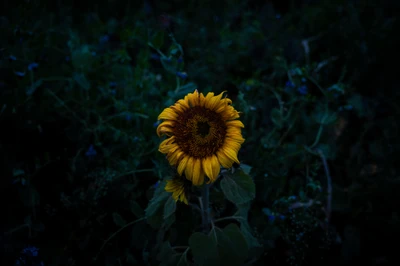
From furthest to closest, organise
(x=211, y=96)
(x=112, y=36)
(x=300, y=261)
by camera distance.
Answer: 1. (x=112, y=36)
2. (x=300, y=261)
3. (x=211, y=96)

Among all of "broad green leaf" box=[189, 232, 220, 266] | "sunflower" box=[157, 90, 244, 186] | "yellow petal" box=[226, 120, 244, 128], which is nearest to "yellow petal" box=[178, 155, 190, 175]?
"sunflower" box=[157, 90, 244, 186]

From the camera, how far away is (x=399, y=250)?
213 cm

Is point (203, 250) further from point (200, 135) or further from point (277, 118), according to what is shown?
point (277, 118)

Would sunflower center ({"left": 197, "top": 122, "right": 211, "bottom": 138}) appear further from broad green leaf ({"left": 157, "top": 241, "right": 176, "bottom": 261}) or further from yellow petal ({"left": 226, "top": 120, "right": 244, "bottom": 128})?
broad green leaf ({"left": 157, "top": 241, "right": 176, "bottom": 261})

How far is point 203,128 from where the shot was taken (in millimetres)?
1338

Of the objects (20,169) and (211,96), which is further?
(20,169)

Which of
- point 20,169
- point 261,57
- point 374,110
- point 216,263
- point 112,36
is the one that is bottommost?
point 216,263

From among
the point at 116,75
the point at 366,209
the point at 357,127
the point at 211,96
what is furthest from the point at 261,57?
the point at 211,96

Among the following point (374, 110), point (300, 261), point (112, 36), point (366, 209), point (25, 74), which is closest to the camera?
point (300, 261)

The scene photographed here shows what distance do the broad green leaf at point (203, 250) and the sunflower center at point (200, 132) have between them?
1.28ft

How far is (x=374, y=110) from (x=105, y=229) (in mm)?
2339

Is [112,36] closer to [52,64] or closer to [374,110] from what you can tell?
[52,64]

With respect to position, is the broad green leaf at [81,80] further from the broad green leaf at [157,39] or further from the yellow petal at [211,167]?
the yellow petal at [211,167]

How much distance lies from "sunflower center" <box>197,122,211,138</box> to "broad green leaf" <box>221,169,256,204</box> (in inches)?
9.5
